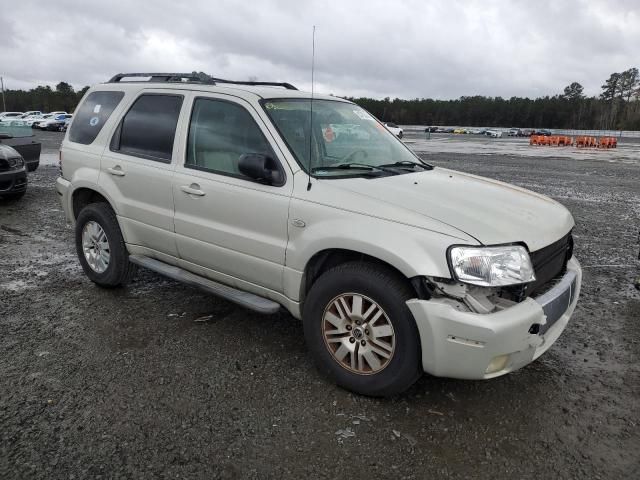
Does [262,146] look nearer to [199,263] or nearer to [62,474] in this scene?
[199,263]

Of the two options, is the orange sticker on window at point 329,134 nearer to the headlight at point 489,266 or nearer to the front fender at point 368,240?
the front fender at point 368,240

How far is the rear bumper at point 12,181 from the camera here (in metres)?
8.77

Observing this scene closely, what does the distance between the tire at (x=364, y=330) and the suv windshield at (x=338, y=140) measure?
2.56 feet

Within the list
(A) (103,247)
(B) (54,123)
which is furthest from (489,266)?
(B) (54,123)

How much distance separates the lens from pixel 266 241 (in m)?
3.38

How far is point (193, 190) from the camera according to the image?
3748 millimetres

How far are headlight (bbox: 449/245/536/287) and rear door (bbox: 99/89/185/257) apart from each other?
7.68 ft

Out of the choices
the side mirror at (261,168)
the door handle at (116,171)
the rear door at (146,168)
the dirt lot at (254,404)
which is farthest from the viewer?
the door handle at (116,171)

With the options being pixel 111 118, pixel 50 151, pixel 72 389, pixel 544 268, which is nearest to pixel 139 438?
pixel 72 389

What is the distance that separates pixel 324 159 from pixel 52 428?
7.60ft

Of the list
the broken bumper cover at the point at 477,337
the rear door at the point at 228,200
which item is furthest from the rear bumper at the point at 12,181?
the broken bumper cover at the point at 477,337

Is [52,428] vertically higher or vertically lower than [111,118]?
lower

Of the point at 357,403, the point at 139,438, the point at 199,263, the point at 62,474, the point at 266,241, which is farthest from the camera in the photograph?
the point at 199,263

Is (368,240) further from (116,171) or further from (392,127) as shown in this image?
(392,127)
